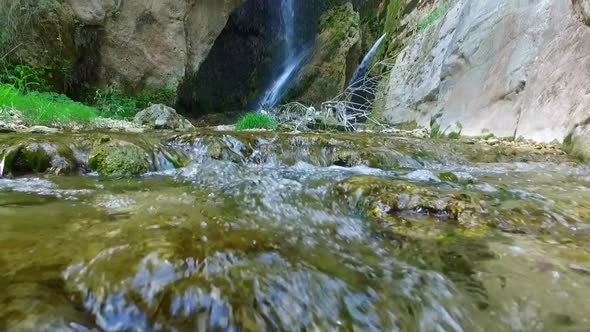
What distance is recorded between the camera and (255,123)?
6219 mm

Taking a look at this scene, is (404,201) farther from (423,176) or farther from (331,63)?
(331,63)

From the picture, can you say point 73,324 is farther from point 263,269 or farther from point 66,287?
point 263,269

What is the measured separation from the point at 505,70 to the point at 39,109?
235 inches

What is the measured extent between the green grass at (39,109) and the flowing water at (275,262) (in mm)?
2857

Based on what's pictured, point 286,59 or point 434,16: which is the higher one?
point 434,16

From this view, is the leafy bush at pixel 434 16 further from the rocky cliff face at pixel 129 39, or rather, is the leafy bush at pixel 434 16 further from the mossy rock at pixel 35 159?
the mossy rock at pixel 35 159

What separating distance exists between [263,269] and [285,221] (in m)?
0.59

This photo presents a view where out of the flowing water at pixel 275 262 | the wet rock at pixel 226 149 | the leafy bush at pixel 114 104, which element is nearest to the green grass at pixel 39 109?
the leafy bush at pixel 114 104

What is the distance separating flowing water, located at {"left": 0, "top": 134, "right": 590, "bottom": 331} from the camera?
1.05 metres

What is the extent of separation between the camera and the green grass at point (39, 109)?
474 cm

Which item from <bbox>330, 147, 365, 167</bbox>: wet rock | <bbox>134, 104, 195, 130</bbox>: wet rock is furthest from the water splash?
<bbox>330, 147, 365, 167</bbox>: wet rock

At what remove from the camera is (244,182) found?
2.64m

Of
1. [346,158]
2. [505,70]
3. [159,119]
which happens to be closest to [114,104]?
[159,119]

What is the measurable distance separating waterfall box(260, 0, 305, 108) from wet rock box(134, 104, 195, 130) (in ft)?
14.9
